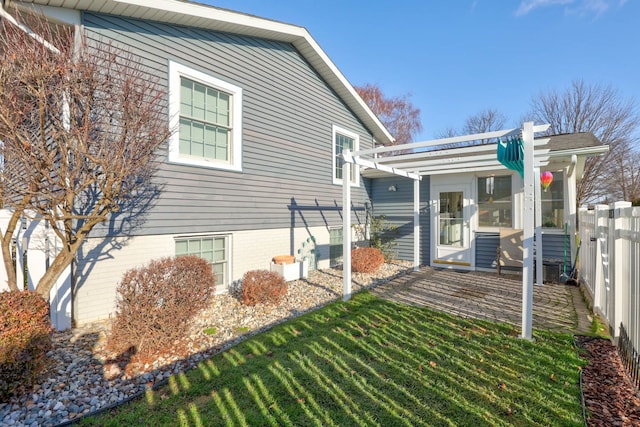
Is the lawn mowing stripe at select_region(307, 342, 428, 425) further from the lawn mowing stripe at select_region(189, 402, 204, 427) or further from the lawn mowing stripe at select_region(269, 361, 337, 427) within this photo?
the lawn mowing stripe at select_region(189, 402, 204, 427)

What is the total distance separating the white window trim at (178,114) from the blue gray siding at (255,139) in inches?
4.4

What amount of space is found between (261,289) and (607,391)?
14.6ft

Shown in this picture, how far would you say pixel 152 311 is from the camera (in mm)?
3367

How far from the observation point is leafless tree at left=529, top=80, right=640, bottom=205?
1728 centimetres

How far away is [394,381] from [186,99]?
5.56 m

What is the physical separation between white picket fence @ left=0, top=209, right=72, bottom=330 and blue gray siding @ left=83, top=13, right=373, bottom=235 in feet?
3.59

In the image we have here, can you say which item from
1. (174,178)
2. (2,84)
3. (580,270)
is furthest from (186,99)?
(580,270)

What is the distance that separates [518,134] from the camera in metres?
4.32

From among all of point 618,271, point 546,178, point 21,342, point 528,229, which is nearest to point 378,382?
point 528,229

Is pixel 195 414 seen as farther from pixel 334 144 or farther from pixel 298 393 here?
pixel 334 144

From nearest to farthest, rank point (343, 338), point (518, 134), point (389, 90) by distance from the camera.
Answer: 1. point (343, 338)
2. point (518, 134)
3. point (389, 90)

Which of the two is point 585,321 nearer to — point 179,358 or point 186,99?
point 179,358

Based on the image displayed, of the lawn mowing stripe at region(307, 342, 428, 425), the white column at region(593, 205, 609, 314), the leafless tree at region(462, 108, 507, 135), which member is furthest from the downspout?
the leafless tree at region(462, 108, 507, 135)

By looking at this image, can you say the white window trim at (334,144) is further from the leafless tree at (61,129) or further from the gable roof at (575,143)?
the leafless tree at (61,129)
